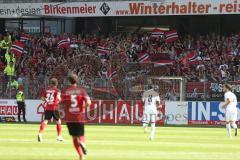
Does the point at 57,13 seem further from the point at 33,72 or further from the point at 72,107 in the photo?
the point at 72,107

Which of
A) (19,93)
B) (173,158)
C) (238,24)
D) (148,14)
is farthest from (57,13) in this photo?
(173,158)

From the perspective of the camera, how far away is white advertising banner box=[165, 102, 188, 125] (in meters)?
37.5

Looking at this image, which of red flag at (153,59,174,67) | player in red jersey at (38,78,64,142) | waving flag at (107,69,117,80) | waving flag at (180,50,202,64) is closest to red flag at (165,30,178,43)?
red flag at (153,59,174,67)

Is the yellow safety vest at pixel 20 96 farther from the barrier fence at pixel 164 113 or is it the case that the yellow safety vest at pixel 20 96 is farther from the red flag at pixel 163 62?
the red flag at pixel 163 62

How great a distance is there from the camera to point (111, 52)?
44.1 metres

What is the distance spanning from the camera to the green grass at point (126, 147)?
61.6ft

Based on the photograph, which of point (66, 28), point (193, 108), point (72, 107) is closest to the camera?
point (72, 107)

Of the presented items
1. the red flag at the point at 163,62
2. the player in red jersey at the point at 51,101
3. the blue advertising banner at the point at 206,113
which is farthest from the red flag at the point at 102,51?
the player in red jersey at the point at 51,101

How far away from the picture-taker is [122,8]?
45.2 meters

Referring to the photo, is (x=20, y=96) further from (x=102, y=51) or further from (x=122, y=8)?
(x=122, y=8)

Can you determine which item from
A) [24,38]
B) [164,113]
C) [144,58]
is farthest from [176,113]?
[24,38]

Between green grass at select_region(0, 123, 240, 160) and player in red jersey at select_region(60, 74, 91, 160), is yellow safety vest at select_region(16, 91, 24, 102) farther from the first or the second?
player in red jersey at select_region(60, 74, 91, 160)

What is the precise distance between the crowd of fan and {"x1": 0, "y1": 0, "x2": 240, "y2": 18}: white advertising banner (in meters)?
1.80

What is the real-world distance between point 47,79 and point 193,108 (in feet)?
27.6
